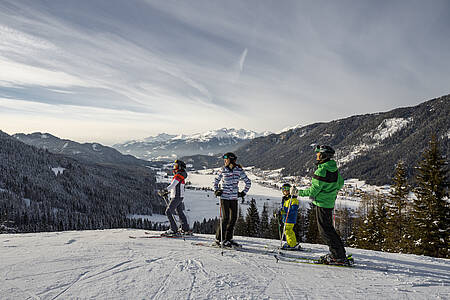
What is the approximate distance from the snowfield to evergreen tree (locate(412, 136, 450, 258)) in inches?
375

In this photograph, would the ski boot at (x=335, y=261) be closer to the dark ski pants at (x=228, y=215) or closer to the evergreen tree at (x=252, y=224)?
the dark ski pants at (x=228, y=215)

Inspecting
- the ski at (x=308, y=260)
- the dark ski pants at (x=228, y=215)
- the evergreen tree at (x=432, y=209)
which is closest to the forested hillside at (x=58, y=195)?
the dark ski pants at (x=228, y=215)

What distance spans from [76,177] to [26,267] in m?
145

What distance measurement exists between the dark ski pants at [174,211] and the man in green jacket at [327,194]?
4518 mm

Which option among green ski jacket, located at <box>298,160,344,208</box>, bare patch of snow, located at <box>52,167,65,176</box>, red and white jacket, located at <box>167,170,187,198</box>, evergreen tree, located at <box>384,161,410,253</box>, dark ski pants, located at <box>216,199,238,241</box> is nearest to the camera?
green ski jacket, located at <box>298,160,344,208</box>

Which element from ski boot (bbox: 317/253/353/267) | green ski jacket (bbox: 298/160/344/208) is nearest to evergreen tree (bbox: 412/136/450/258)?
ski boot (bbox: 317/253/353/267)

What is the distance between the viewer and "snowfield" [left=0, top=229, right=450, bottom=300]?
11.5 ft

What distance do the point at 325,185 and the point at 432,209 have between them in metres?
13.2

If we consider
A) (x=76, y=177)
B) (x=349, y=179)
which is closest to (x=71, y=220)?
(x=76, y=177)

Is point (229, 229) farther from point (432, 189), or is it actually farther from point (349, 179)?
point (349, 179)

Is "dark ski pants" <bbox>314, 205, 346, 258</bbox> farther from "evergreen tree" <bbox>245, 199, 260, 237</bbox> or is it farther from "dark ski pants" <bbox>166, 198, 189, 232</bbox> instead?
"evergreen tree" <bbox>245, 199, 260, 237</bbox>

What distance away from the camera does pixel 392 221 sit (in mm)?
18797

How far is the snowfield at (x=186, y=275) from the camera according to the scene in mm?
3520

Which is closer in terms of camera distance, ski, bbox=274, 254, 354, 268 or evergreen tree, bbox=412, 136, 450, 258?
ski, bbox=274, 254, 354, 268
